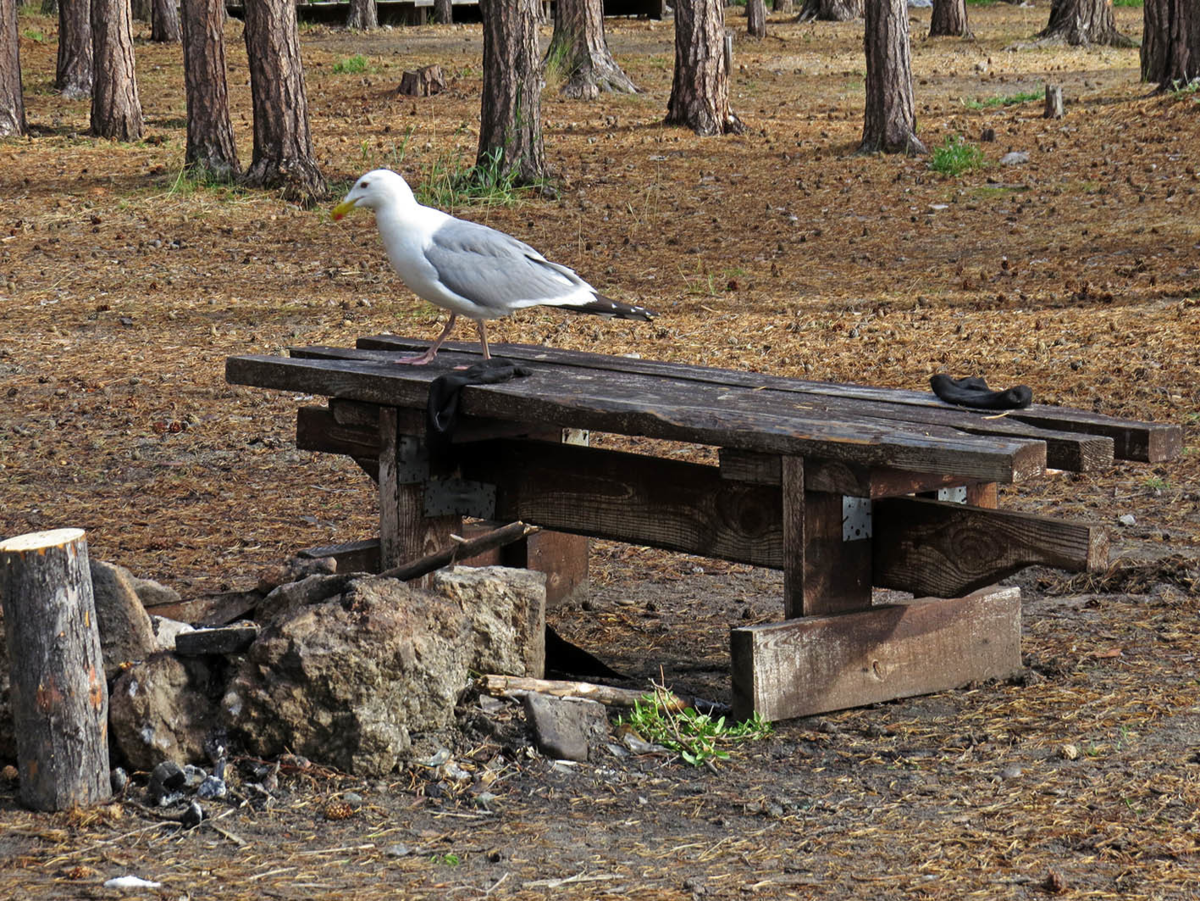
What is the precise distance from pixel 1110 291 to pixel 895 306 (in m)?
1.53

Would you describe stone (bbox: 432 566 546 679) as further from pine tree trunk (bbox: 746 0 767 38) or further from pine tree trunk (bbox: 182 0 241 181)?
pine tree trunk (bbox: 746 0 767 38)

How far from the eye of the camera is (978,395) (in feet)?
15.6

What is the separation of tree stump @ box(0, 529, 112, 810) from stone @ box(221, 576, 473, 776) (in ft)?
1.29

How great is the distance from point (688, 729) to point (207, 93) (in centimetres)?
1171

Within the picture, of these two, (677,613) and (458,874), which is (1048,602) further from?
(458,874)

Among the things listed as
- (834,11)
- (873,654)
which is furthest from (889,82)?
(834,11)

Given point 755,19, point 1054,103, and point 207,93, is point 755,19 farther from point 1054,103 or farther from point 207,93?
point 207,93

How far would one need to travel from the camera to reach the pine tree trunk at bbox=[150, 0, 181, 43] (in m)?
25.0

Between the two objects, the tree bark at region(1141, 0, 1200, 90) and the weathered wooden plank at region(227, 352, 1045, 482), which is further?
the tree bark at region(1141, 0, 1200, 90)

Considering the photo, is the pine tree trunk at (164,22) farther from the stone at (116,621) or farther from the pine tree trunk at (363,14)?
the stone at (116,621)

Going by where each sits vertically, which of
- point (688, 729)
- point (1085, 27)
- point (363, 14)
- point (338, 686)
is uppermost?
point (363, 14)

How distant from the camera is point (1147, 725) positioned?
4.41m

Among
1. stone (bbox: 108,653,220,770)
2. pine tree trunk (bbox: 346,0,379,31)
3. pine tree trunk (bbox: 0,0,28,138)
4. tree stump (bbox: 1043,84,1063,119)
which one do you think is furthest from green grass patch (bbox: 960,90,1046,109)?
stone (bbox: 108,653,220,770)

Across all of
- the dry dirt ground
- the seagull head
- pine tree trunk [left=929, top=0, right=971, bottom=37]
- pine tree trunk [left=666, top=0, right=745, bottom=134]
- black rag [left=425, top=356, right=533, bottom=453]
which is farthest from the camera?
pine tree trunk [left=929, top=0, right=971, bottom=37]
